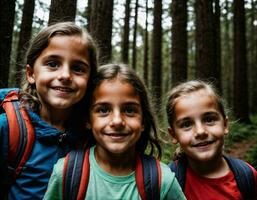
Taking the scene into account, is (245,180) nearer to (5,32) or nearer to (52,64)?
(52,64)

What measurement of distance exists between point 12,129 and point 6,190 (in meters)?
0.49

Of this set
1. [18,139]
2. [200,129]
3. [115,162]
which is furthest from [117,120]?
[200,129]

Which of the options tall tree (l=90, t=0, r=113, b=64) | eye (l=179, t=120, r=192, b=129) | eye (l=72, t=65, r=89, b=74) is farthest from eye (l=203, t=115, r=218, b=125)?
tall tree (l=90, t=0, r=113, b=64)

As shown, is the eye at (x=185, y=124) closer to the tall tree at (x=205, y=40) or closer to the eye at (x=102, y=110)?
the eye at (x=102, y=110)

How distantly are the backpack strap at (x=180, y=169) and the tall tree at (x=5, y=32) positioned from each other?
10.4 ft

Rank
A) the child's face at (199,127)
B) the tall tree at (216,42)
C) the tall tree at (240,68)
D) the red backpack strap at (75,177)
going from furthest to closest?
the tall tree at (240,68)
the tall tree at (216,42)
the child's face at (199,127)
the red backpack strap at (75,177)

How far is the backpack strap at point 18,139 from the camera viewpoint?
243cm

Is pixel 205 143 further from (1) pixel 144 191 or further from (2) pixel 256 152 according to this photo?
(2) pixel 256 152

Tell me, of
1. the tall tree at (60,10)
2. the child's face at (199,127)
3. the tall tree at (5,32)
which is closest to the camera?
the child's face at (199,127)

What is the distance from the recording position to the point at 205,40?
8.66m

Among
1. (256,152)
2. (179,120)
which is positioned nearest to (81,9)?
(256,152)

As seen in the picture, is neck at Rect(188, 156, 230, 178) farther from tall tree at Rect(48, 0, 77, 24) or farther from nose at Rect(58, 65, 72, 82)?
tall tree at Rect(48, 0, 77, 24)

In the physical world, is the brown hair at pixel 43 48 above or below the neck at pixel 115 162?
above

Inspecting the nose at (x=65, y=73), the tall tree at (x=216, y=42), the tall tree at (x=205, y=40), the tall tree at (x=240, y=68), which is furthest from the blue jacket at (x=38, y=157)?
the tall tree at (x=240, y=68)
